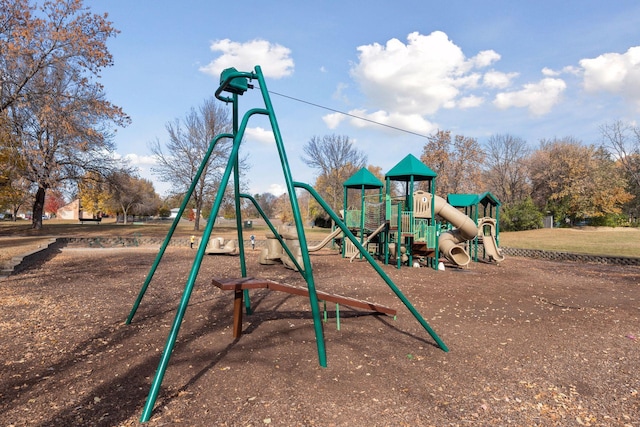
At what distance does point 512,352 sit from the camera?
4.66m

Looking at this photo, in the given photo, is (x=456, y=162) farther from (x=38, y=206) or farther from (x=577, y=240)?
(x=38, y=206)

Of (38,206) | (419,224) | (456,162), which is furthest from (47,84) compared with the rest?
(456,162)

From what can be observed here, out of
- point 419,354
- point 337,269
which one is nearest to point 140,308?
point 419,354

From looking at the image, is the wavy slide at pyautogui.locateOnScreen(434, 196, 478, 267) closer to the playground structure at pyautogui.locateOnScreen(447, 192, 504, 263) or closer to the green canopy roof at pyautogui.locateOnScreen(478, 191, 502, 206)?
the playground structure at pyautogui.locateOnScreen(447, 192, 504, 263)

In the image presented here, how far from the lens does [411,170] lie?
13.5m

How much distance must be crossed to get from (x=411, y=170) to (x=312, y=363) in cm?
1045

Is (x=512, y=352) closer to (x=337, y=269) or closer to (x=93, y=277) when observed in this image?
(x=337, y=269)

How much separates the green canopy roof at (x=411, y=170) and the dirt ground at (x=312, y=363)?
6226 millimetres

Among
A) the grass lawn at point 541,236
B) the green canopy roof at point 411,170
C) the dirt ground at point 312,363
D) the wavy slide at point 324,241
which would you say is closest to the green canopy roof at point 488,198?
the green canopy roof at point 411,170

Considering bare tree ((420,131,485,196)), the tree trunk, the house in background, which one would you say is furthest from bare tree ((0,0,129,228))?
the house in background

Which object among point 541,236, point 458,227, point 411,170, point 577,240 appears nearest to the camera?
point 411,170

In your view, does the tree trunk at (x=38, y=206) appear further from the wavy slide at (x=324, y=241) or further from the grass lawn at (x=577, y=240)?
the grass lawn at (x=577, y=240)

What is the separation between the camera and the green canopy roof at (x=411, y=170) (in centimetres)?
1353

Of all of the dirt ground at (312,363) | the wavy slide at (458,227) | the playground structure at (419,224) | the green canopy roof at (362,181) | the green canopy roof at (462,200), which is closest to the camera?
the dirt ground at (312,363)
